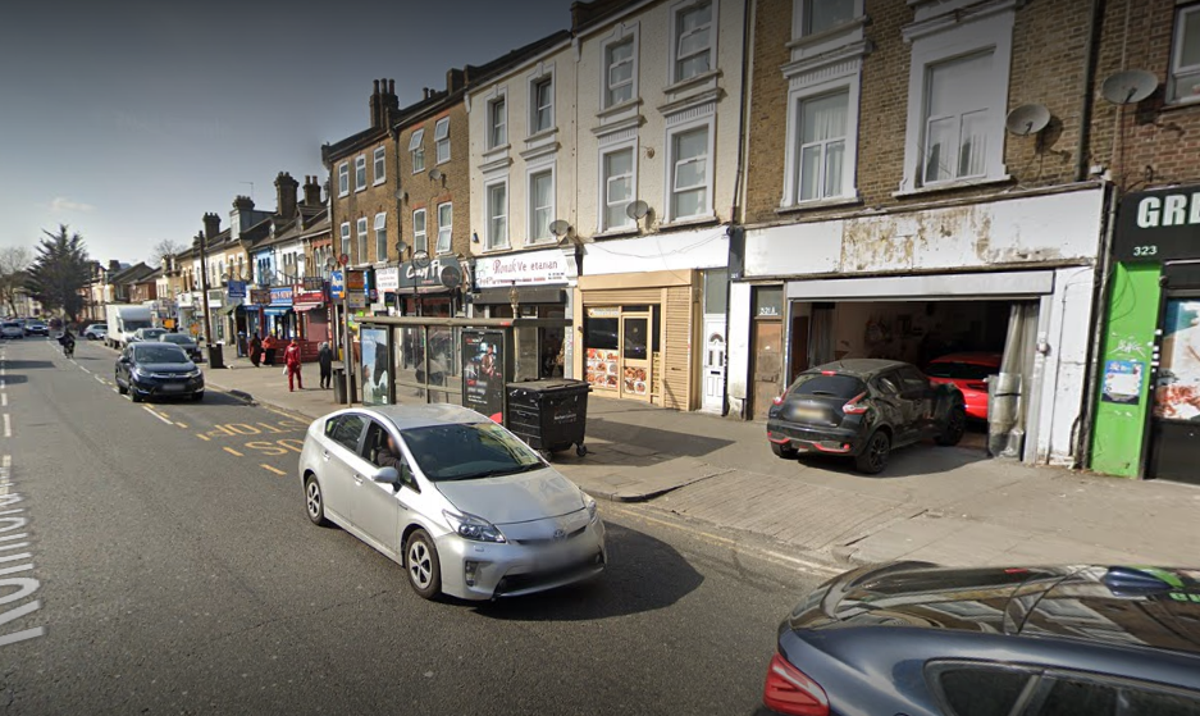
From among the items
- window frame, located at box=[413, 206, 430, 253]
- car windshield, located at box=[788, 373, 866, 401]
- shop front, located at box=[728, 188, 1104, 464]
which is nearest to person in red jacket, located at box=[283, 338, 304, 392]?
window frame, located at box=[413, 206, 430, 253]

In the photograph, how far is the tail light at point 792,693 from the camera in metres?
2.11

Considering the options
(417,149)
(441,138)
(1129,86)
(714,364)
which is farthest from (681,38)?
(417,149)

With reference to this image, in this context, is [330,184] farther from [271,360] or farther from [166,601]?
[166,601]

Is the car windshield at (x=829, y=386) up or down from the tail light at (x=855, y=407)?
up

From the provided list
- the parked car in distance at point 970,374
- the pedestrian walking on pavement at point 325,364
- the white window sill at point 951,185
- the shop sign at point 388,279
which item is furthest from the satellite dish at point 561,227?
the shop sign at point 388,279

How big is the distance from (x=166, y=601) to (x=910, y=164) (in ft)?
38.3

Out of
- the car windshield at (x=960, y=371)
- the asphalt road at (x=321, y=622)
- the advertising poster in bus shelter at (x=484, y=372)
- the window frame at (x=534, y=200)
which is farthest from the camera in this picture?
the window frame at (x=534, y=200)

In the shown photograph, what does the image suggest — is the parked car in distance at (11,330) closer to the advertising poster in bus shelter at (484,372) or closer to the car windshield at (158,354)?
the car windshield at (158,354)

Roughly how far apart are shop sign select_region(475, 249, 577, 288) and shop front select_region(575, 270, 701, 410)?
894 mm

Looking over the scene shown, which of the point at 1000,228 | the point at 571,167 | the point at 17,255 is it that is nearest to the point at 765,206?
the point at 1000,228

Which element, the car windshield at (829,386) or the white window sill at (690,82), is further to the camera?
the white window sill at (690,82)

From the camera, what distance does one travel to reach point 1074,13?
8.39 metres

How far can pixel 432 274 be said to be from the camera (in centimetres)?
2170

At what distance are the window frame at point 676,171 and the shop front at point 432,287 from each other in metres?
8.86
